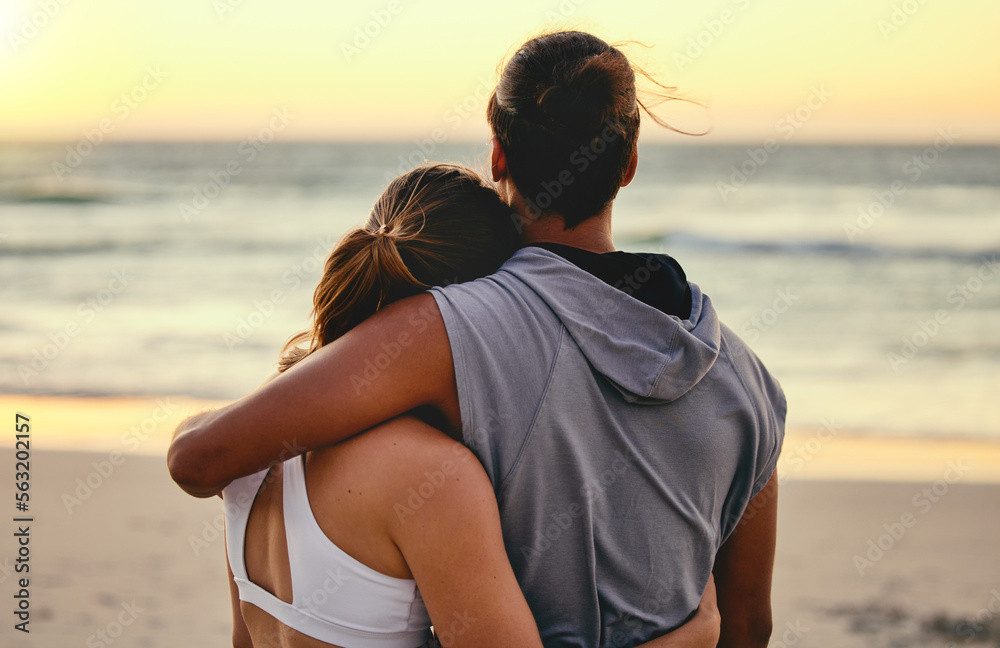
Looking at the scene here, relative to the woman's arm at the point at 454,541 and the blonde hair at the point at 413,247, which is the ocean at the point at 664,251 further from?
the woman's arm at the point at 454,541

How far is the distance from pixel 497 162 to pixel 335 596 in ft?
2.68

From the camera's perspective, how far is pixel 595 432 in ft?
A: 4.50

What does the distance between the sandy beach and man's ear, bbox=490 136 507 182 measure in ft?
11.3

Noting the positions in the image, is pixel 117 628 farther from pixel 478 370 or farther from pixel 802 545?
pixel 802 545

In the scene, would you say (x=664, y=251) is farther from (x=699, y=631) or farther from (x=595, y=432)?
(x=595, y=432)

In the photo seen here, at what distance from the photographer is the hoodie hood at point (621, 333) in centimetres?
134

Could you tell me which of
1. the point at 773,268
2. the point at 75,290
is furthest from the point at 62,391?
the point at 773,268

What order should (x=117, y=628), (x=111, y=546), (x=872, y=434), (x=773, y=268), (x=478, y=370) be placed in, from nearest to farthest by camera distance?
(x=478, y=370)
(x=117, y=628)
(x=111, y=546)
(x=872, y=434)
(x=773, y=268)

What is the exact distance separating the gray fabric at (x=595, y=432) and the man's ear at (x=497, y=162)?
0.62 feet

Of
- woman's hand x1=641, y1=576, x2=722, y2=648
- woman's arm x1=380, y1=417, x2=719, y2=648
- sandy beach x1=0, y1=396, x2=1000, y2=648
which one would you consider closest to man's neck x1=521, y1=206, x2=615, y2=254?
woman's arm x1=380, y1=417, x2=719, y2=648

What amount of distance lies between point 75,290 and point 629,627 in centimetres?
1413

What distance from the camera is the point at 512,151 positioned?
4.86ft

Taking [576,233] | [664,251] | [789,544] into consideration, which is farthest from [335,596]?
[664,251]

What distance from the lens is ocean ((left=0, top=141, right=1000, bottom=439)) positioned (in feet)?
28.6
